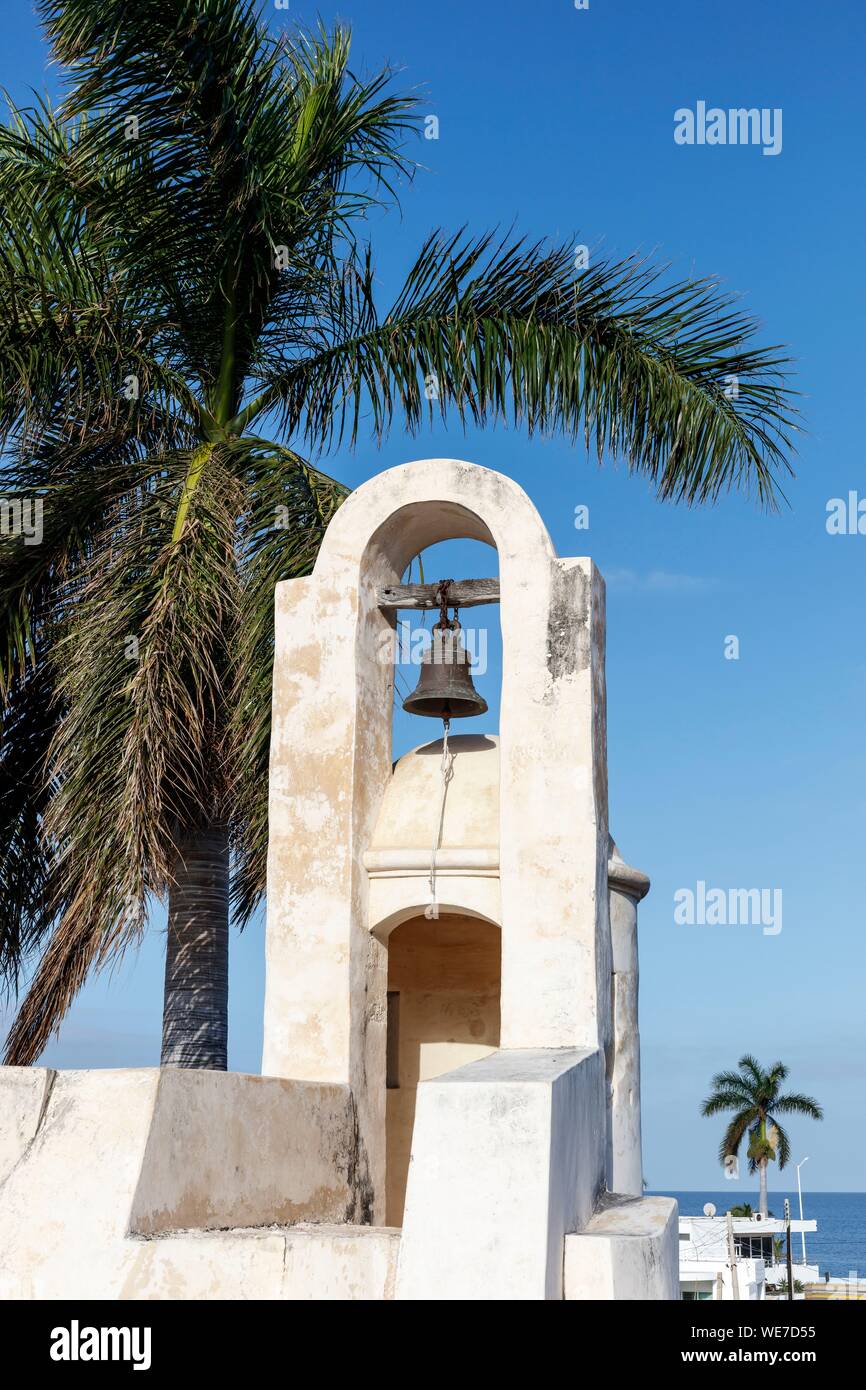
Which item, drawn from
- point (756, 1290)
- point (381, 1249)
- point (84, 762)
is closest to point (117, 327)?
point (84, 762)

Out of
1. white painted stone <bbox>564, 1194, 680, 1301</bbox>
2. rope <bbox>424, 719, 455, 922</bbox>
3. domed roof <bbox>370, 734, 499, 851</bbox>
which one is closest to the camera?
white painted stone <bbox>564, 1194, 680, 1301</bbox>

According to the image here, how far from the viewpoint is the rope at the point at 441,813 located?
930 cm

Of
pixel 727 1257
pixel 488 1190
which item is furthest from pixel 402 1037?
pixel 727 1257

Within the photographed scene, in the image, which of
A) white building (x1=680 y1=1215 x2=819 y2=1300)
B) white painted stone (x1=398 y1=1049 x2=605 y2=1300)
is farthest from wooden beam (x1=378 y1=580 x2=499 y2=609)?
white building (x1=680 y1=1215 x2=819 y2=1300)

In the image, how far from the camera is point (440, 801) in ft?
31.9

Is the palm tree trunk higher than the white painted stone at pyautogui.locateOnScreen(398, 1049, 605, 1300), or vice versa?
the palm tree trunk

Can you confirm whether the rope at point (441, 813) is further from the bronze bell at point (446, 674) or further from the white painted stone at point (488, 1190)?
the white painted stone at point (488, 1190)

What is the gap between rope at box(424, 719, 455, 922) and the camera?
9.30 metres

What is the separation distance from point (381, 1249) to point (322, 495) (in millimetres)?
6373

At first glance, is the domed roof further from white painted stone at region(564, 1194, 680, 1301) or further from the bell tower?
white painted stone at region(564, 1194, 680, 1301)

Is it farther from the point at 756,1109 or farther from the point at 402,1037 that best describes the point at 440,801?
the point at 756,1109

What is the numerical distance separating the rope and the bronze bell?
25 cm

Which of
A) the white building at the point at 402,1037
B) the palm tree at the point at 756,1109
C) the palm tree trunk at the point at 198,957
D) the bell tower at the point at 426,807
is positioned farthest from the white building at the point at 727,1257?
the bell tower at the point at 426,807

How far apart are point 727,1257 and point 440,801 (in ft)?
141
